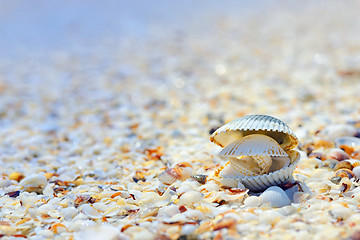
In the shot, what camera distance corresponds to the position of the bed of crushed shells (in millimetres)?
2092

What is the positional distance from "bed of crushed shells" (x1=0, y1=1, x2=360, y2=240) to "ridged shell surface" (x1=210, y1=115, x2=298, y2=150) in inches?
11.8

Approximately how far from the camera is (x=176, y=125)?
4441mm

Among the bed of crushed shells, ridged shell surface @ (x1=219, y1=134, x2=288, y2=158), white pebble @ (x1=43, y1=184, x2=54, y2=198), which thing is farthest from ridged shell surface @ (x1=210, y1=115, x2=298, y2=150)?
white pebble @ (x1=43, y1=184, x2=54, y2=198)

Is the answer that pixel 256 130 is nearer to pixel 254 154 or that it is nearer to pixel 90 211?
pixel 254 154

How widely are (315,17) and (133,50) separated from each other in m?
4.55

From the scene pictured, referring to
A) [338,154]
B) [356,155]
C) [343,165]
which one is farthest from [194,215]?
[356,155]

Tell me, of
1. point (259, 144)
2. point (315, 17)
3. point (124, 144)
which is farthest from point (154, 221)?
point (315, 17)

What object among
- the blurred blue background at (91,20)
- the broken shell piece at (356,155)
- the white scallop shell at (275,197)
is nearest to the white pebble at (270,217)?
the white scallop shell at (275,197)

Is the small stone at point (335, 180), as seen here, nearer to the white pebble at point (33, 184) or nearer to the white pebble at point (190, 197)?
the white pebble at point (190, 197)

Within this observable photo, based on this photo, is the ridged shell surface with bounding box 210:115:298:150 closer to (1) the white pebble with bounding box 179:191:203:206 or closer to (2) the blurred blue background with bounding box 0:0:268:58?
(1) the white pebble with bounding box 179:191:203:206

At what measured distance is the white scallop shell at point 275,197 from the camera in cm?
216

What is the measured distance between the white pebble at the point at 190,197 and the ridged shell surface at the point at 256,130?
0.43 m

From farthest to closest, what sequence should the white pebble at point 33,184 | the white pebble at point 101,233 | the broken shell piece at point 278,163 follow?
1. the white pebble at point 33,184
2. the broken shell piece at point 278,163
3. the white pebble at point 101,233

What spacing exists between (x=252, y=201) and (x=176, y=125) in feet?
7.65
